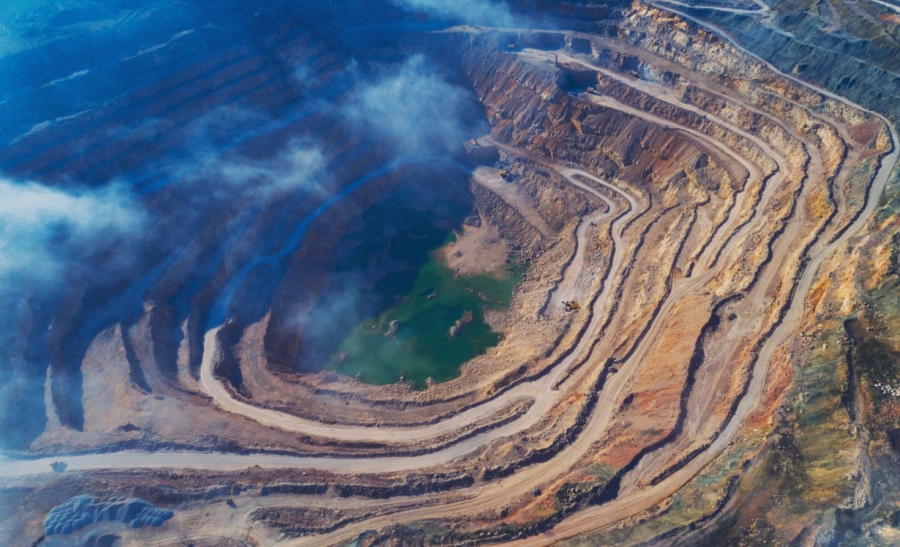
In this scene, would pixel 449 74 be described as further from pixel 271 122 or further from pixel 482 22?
pixel 271 122

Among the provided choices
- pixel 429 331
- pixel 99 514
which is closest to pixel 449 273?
pixel 429 331

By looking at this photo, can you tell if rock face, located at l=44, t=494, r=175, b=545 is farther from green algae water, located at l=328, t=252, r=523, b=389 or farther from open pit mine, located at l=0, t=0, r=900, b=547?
green algae water, located at l=328, t=252, r=523, b=389

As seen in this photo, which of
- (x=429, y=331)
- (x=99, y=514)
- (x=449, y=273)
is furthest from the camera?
(x=449, y=273)

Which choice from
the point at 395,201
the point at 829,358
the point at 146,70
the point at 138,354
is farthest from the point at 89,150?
the point at 829,358

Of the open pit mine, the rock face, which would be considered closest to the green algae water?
the open pit mine

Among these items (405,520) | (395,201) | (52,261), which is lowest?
(405,520)

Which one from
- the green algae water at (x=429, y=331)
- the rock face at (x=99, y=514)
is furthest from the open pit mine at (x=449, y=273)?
the green algae water at (x=429, y=331)

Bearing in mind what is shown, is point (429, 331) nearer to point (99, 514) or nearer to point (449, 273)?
point (449, 273)

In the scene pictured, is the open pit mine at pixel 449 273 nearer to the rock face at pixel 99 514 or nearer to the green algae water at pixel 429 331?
the rock face at pixel 99 514
